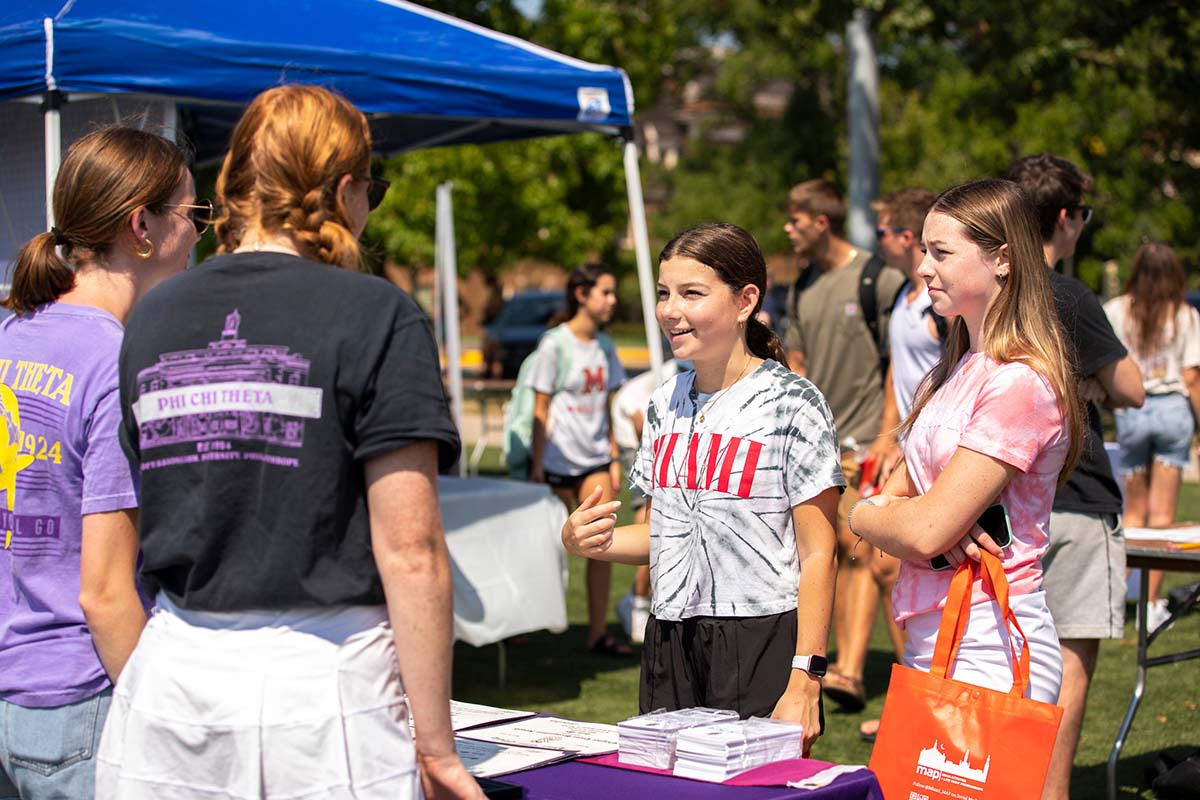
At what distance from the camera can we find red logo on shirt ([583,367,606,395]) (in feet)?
22.6

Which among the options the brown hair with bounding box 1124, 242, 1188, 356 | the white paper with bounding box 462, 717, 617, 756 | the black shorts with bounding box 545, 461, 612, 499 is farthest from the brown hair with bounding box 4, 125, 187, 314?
the brown hair with bounding box 1124, 242, 1188, 356

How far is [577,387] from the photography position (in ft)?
22.5

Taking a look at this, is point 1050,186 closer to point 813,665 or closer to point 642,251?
point 813,665

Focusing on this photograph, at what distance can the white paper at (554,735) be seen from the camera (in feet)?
7.94

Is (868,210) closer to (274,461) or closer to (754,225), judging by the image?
(274,461)

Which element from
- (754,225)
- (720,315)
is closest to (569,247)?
(754,225)

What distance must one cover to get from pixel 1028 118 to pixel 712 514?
1032 inches

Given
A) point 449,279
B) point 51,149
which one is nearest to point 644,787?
point 51,149

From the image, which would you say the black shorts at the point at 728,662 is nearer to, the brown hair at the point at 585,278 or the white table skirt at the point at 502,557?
the white table skirt at the point at 502,557

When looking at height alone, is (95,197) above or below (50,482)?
above

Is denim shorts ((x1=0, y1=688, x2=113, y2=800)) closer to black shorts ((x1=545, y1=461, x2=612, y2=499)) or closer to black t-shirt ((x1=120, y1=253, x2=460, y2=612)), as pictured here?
black t-shirt ((x1=120, y1=253, x2=460, y2=612))

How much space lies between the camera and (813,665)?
263cm

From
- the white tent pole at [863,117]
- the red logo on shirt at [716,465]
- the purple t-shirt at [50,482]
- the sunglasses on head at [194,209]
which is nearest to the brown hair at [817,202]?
the red logo on shirt at [716,465]

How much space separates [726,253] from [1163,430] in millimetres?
5462
